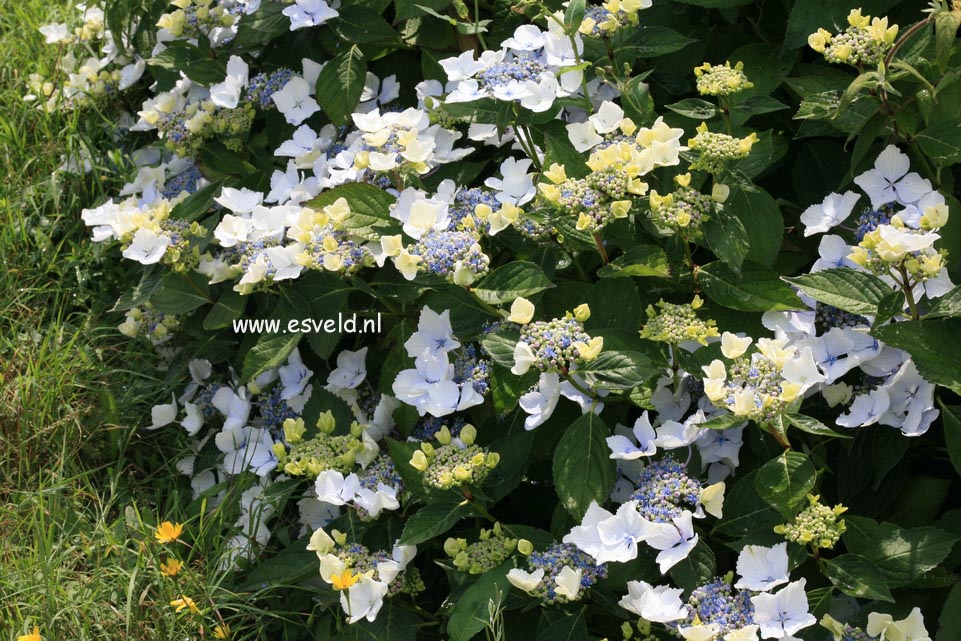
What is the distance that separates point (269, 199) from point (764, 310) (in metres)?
1.03

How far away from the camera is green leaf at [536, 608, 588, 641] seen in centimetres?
167

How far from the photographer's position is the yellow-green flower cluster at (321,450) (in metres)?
1.80

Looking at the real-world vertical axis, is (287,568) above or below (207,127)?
below

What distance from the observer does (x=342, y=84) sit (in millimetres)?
2348

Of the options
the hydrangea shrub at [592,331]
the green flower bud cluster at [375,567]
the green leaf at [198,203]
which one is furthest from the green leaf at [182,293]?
the green flower bud cluster at [375,567]

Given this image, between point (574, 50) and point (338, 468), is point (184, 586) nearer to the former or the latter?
point (338, 468)

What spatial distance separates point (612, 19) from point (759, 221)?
0.42m

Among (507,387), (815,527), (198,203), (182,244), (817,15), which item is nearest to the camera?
(815,527)

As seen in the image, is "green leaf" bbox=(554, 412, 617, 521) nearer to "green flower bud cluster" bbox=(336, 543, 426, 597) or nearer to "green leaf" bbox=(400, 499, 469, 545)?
"green leaf" bbox=(400, 499, 469, 545)

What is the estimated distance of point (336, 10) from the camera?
2.40 meters

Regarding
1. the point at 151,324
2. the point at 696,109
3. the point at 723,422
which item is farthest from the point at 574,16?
the point at 151,324

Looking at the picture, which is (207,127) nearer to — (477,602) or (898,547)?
(477,602)

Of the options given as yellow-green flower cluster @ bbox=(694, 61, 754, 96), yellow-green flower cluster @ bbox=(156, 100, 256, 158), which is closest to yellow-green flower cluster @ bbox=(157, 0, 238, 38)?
yellow-green flower cluster @ bbox=(156, 100, 256, 158)

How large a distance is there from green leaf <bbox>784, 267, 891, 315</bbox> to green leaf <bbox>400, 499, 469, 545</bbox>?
613 millimetres
